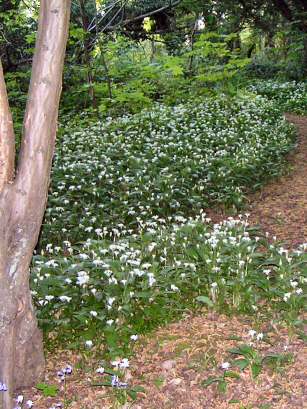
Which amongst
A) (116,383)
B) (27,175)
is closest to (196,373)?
(116,383)

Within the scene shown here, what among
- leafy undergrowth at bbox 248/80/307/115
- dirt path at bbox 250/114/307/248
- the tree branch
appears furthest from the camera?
leafy undergrowth at bbox 248/80/307/115

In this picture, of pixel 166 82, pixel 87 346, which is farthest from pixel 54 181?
pixel 166 82

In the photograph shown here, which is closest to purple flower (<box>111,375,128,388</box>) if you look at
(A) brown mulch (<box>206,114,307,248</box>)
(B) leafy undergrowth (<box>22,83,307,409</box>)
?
(B) leafy undergrowth (<box>22,83,307,409</box>)

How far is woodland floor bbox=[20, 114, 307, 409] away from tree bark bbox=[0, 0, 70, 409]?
71 cm

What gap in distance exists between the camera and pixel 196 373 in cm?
422

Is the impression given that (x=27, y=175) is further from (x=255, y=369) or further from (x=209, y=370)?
(x=255, y=369)

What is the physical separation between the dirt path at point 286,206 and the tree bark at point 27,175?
4.35 metres

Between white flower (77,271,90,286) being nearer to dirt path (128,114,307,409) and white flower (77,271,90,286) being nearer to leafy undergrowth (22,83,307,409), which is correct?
leafy undergrowth (22,83,307,409)

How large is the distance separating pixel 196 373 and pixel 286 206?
5.24 meters

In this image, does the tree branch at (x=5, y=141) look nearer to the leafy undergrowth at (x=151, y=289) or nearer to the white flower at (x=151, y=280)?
the leafy undergrowth at (x=151, y=289)

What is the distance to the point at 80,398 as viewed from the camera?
4074 mm

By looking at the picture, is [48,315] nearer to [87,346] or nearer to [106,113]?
[87,346]

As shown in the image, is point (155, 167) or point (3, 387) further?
point (155, 167)

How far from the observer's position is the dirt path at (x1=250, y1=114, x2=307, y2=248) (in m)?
7.68
